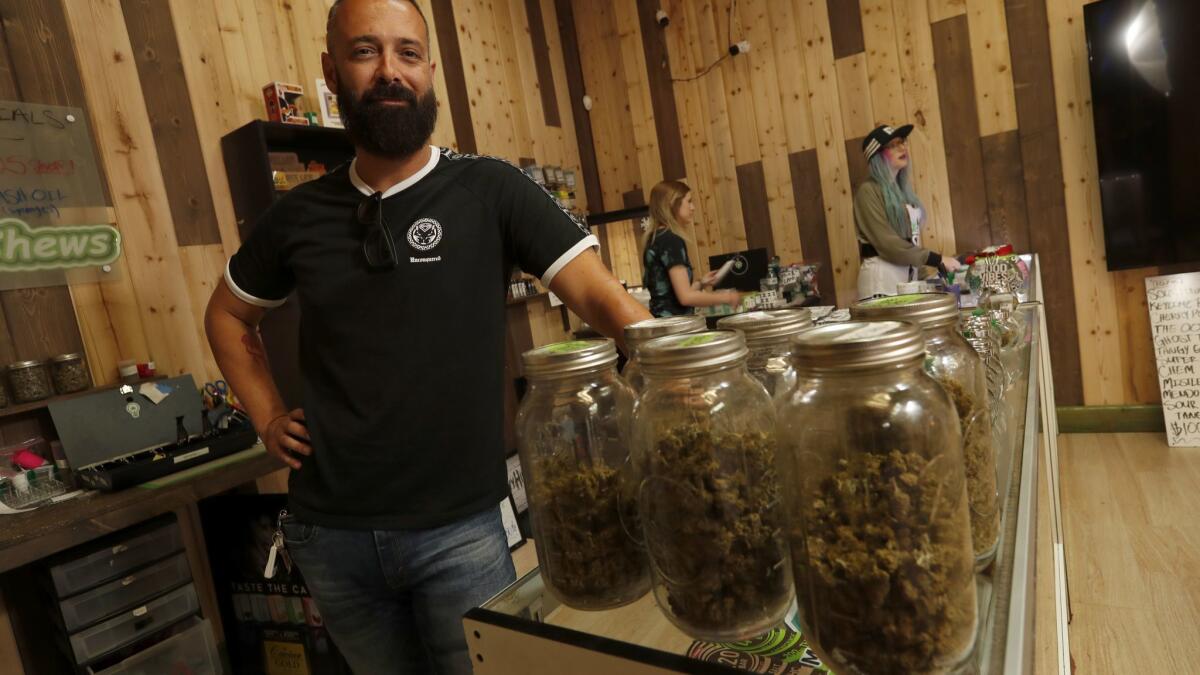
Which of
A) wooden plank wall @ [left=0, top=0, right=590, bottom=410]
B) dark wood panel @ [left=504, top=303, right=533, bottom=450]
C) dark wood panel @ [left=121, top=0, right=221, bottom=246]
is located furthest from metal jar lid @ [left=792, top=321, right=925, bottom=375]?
dark wood panel @ [left=504, top=303, right=533, bottom=450]

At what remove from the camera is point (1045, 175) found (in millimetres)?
3836

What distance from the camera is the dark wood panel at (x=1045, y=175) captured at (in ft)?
12.4

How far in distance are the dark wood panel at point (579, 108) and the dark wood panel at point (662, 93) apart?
542 millimetres

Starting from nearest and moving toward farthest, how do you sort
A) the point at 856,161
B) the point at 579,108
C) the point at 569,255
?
1. the point at 569,255
2. the point at 856,161
3. the point at 579,108

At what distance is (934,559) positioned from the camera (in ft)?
1.52

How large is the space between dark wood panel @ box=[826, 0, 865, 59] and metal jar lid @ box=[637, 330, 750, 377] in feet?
14.3

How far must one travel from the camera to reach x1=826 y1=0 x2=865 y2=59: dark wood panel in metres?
4.22

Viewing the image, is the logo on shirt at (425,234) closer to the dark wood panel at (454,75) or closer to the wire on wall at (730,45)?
the dark wood panel at (454,75)

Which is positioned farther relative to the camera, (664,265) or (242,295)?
(664,265)

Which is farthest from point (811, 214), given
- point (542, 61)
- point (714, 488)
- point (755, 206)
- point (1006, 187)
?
point (714, 488)

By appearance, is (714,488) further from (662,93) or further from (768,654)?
(662,93)

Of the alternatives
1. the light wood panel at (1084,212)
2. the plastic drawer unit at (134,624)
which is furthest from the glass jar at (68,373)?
the light wood panel at (1084,212)

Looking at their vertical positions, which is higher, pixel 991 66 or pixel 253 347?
pixel 991 66

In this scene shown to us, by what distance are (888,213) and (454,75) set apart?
106 inches
